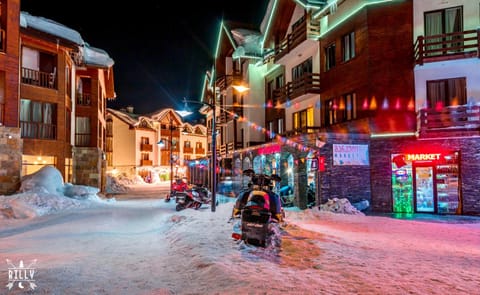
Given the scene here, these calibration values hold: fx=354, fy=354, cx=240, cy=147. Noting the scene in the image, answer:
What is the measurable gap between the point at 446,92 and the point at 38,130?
22804 mm

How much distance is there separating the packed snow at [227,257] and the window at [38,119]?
30.1 ft

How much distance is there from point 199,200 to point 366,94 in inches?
380

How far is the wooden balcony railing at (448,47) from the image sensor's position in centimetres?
1554

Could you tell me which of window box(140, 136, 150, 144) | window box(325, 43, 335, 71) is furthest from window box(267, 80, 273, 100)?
window box(140, 136, 150, 144)

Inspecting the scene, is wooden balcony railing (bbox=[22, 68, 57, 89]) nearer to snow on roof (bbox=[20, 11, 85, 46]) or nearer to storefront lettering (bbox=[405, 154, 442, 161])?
snow on roof (bbox=[20, 11, 85, 46])

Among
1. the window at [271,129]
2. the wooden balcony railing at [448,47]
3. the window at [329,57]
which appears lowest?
the window at [271,129]

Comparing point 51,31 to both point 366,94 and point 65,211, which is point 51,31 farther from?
point 366,94

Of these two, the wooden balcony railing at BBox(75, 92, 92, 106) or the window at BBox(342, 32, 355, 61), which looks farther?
the wooden balcony railing at BBox(75, 92, 92, 106)

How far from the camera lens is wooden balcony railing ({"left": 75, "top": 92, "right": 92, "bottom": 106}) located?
1147 inches

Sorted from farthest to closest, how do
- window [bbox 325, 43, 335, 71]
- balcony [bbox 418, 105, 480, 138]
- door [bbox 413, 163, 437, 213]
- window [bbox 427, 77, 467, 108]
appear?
1. window [bbox 325, 43, 335, 71]
2. door [bbox 413, 163, 437, 213]
3. window [bbox 427, 77, 467, 108]
4. balcony [bbox 418, 105, 480, 138]

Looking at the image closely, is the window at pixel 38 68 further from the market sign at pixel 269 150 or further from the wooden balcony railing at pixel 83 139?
the market sign at pixel 269 150

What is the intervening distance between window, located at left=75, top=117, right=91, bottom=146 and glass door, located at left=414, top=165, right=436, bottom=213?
2443cm

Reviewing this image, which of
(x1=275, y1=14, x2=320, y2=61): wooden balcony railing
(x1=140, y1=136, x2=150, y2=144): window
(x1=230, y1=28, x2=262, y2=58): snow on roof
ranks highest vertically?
(x1=230, y1=28, x2=262, y2=58): snow on roof

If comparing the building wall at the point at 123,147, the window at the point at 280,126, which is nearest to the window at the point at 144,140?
the building wall at the point at 123,147
